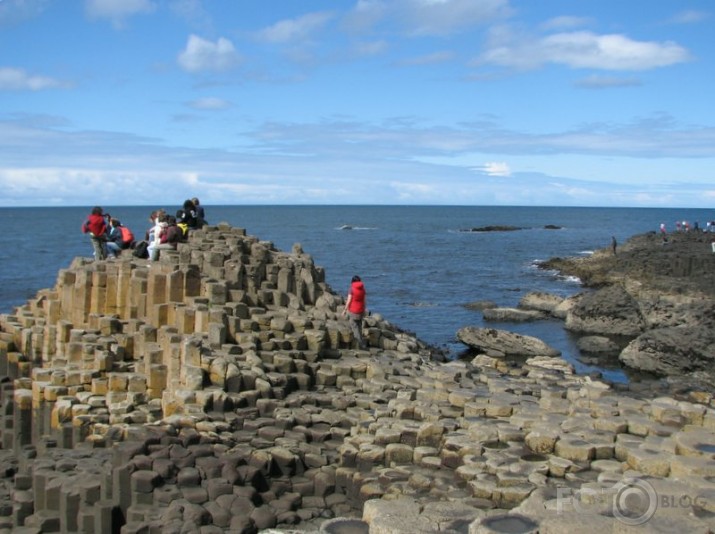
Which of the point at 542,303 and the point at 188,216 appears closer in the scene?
the point at 188,216

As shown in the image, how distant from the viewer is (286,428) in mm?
13945

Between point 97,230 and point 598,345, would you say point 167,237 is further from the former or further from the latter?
point 598,345

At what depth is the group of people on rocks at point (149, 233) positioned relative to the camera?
22.2 meters

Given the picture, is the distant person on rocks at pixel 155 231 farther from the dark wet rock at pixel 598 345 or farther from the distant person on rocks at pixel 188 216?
the dark wet rock at pixel 598 345

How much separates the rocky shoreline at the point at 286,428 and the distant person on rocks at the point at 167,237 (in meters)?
1.11

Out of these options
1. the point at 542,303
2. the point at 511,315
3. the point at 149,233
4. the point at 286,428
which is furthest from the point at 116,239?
the point at 542,303

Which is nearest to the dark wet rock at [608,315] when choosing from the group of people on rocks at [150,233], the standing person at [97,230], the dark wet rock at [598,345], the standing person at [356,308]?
the dark wet rock at [598,345]

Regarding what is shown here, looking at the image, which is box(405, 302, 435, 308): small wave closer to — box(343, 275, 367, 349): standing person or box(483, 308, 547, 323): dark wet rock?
box(483, 308, 547, 323): dark wet rock

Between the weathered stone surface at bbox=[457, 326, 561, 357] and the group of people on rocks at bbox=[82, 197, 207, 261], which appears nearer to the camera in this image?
the group of people on rocks at bbox=[82, 197, 207, 261]

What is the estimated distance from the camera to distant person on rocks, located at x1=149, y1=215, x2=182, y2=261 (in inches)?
858

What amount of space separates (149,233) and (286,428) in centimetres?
1135

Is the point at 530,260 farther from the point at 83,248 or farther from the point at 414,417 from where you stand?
the point at 414,417

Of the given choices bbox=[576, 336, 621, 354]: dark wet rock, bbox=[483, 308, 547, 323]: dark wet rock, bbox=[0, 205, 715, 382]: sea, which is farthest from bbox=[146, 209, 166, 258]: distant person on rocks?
bbox=[483, 308, 547, 323]: dark wet rock

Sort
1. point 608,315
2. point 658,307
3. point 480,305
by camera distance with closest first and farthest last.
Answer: point 658,307, point 608,315, point 480,305
